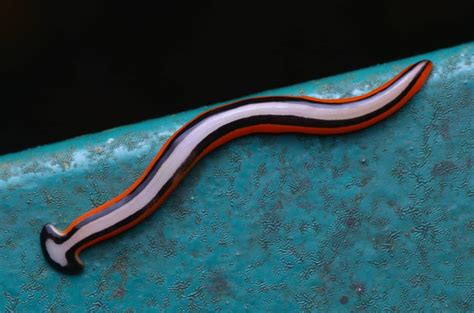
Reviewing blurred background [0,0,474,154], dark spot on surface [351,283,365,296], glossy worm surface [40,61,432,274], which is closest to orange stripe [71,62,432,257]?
glossy worm surface [40,61,432,274]

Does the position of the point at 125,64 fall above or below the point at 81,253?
above

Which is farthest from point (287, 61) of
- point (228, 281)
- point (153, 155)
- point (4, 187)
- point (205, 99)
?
point (4, 187)

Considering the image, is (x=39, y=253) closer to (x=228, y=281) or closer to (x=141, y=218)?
(x=141, y=218)

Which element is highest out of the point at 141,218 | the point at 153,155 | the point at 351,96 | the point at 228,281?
the point at 351,96

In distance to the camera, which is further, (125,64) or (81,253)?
(125,64)

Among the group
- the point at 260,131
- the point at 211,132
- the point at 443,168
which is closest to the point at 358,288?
the point at 443,168

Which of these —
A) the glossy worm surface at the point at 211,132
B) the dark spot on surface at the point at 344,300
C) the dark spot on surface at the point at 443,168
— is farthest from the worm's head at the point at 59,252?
the dark spot on surface at the point at 443,168
